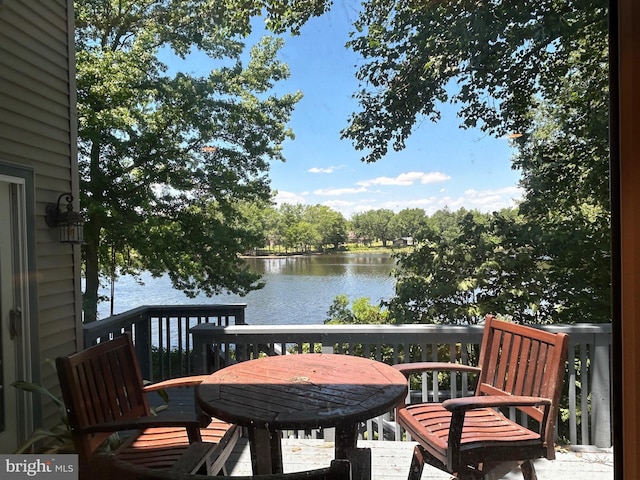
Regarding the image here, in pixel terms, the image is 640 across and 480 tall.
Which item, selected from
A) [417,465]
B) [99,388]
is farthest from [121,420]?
[417,465]

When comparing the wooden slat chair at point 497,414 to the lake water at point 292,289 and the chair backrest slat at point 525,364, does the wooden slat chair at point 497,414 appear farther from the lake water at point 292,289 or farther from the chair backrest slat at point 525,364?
the lake water at point 292,289

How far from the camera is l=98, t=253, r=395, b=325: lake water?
2.66 m

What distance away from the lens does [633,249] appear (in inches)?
30.8

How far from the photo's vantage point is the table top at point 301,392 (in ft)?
4.37

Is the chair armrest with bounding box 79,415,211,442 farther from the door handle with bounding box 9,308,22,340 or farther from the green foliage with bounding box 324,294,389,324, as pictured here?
the green foliage with bounding box 324,294,389,324

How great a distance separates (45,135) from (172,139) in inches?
49.5

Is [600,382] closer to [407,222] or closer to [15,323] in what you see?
[407,222]

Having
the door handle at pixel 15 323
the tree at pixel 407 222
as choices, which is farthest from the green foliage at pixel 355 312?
the door handle at pixel 15 323

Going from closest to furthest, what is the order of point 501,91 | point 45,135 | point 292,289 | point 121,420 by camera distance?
point 121,420 → point 45,135 → point 292,289 → point 501,91

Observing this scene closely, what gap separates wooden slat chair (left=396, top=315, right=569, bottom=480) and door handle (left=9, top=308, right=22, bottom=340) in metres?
2.08

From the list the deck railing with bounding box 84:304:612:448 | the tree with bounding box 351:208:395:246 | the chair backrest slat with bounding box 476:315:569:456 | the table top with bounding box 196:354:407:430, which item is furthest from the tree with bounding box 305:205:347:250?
the chair backrest slat with bounding box 476:315:569:456

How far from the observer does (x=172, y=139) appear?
3.73 metres

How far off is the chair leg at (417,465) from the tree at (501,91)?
1.87 metres

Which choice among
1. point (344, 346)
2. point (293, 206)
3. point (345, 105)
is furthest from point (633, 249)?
point (345, 105)
